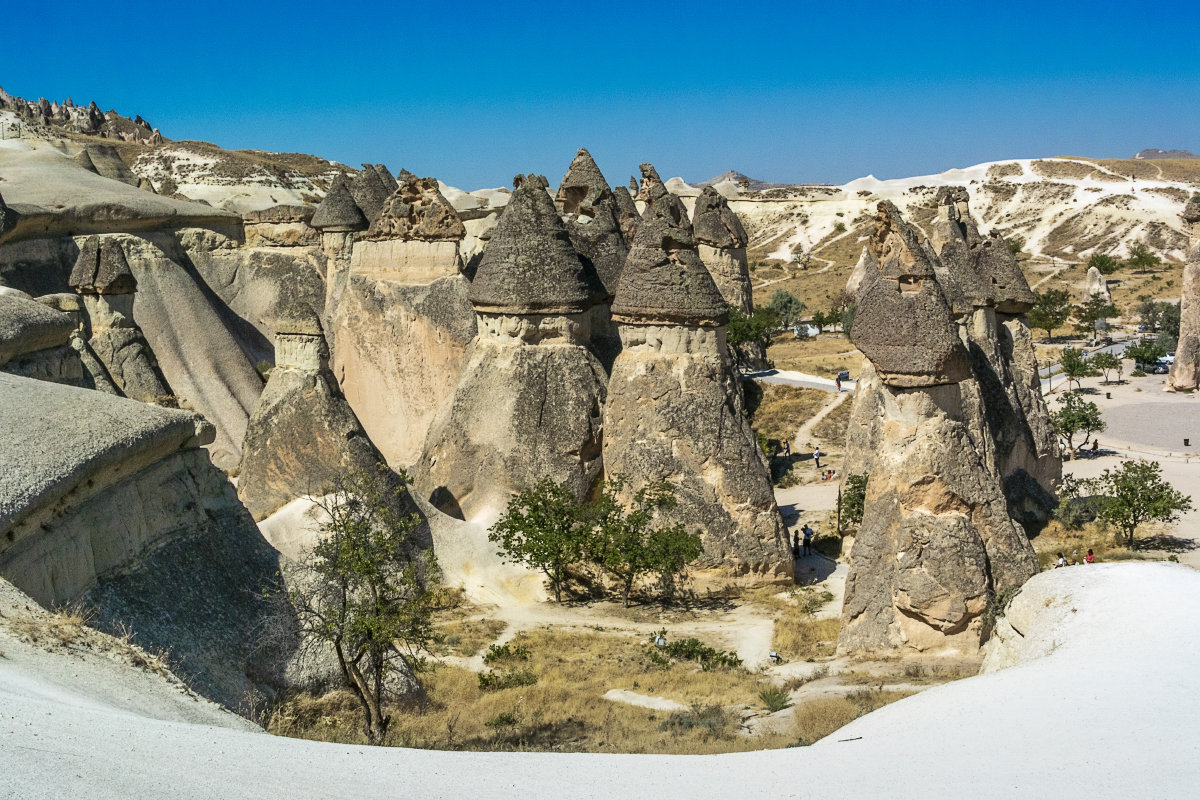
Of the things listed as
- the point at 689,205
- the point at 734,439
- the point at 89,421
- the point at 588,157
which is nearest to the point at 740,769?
the point at 89,421

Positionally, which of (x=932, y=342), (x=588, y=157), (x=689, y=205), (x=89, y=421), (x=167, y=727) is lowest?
(x=167, y=727)

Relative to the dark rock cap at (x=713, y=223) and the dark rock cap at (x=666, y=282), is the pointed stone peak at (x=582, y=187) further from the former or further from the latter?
the dark rock cap at (x=713, y=223)

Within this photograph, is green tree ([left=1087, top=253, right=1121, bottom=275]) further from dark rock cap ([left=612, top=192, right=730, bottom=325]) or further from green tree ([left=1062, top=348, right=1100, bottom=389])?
dark rock cap ([left=612, top=192, right=730, bottom=325])

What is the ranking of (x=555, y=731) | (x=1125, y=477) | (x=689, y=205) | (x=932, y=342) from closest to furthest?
(x=555, y=731) < (x=932, y=342) < (x=1125, y=477) < (x=689, y=205)

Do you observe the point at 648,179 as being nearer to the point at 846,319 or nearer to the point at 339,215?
the point at 339,215

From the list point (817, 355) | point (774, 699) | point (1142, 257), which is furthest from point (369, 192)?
point (1142, 257)

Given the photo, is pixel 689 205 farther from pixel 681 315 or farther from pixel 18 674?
pixel 18 674
